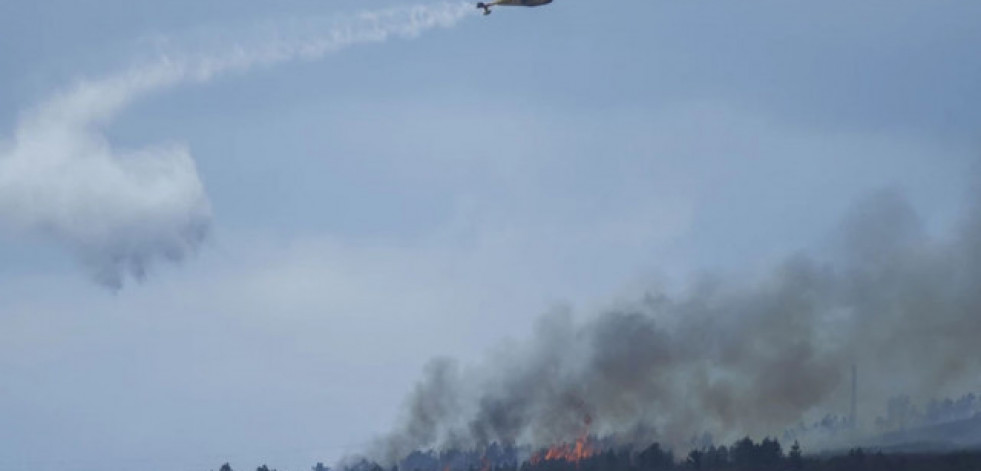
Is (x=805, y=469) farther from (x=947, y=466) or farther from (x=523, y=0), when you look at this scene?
(x=523, y=0)

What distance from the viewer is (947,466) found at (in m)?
179

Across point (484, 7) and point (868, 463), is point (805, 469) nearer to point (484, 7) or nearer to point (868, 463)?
point (868, 463)

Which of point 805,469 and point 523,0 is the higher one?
point 523,0

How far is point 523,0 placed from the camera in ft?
570

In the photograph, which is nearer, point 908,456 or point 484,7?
point 484,7

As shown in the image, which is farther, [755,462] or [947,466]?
[755,462]

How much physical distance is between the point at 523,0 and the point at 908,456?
6339cm

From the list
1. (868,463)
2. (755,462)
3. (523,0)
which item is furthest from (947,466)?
(523,0)

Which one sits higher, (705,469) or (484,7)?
(484,7)

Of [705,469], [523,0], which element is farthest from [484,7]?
[705,469]

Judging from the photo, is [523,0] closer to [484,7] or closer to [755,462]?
[484,7]

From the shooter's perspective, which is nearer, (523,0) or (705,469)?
(523,0)

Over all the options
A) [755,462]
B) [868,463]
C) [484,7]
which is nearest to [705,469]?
[755,462]

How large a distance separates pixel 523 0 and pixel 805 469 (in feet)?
187
